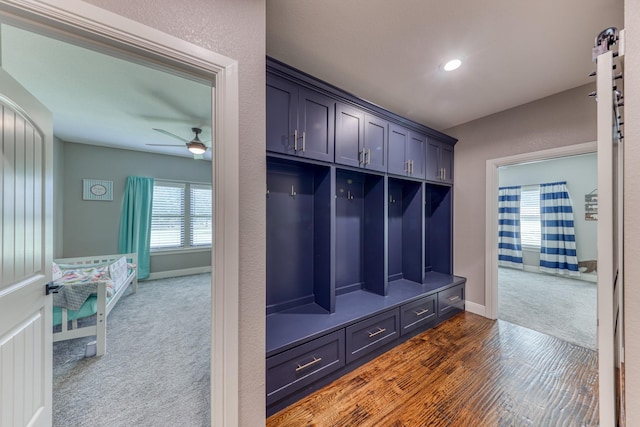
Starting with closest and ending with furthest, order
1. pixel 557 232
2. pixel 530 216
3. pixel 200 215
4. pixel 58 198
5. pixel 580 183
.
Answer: pixel 58 198, pixel 580 183, pixel 557 232, pixel 200 215, pixel 530 216

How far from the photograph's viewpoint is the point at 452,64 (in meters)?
1.92

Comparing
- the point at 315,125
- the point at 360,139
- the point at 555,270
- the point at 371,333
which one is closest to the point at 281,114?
the point at 315,125

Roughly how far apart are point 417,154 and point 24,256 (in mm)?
3250

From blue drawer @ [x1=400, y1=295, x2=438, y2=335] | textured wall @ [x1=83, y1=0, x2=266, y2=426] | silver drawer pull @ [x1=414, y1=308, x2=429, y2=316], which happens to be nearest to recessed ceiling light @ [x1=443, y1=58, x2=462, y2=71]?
textured wall @ [x1=83, y1=0, x2=266, y2=426]

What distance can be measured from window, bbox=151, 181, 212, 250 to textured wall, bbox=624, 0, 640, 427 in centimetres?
580

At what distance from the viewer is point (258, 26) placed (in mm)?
1269

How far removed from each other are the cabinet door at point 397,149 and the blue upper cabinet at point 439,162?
1.56 feet

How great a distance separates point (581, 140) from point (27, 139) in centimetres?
423

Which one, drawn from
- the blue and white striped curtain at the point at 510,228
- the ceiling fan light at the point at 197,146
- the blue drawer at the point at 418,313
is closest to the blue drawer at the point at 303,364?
the blue drawer at the point at 418,313

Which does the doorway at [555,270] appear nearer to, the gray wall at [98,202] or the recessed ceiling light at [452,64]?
the recessed ceiling light at [452,64]

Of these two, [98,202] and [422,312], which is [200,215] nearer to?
[98,202]

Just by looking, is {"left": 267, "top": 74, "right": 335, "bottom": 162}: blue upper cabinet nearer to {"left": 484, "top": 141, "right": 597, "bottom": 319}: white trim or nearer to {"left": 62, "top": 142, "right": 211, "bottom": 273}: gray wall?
{"left": 484, "top": 141, "right": 597, "bottom": 319}: white trim

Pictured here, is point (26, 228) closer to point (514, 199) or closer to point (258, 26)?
point (258, 26)

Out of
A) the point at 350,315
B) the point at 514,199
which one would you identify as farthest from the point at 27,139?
the point at 514,199
